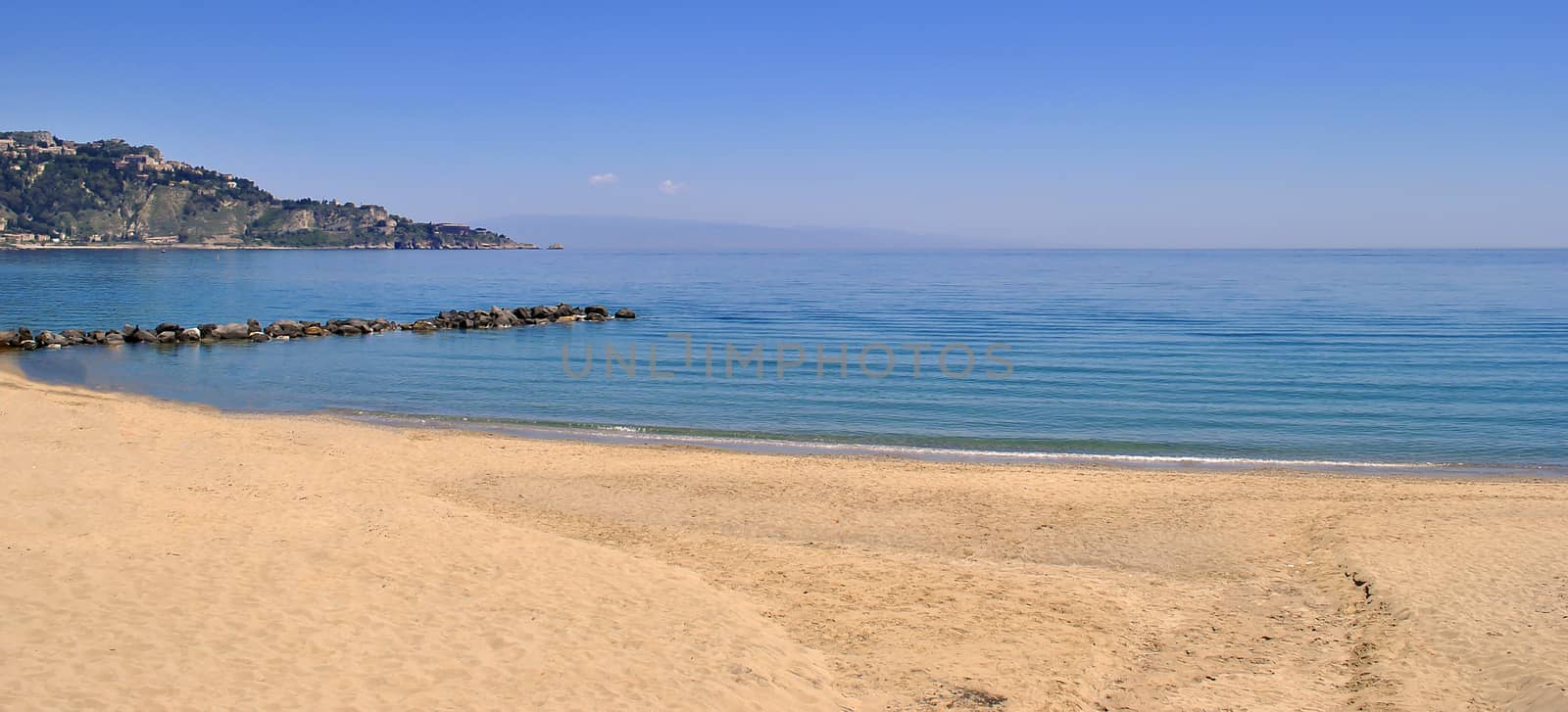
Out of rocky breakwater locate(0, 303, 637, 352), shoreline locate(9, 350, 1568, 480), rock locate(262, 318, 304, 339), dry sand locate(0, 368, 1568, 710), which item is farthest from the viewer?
rock locate(262, 318, 304, 339)

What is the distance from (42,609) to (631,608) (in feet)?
15.8

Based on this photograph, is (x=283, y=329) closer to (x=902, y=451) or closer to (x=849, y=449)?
(x=849, y=449)

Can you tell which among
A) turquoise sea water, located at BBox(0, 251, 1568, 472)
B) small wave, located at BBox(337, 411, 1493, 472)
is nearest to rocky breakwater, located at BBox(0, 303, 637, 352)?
turquoise sea water, located at BBox(0, 251, 1568, 472)

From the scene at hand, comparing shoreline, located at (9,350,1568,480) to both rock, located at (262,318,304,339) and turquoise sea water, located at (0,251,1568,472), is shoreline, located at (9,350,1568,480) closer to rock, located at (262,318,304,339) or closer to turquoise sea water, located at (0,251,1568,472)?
turquoise sea water, located at (0,251,1568,472)

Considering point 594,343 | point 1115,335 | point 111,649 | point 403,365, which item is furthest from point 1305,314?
point 111,649

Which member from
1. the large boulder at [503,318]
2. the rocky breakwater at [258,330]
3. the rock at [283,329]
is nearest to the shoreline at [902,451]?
the rocky breakwater at [258,330]

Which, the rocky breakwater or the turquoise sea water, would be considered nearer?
the turquoise sea water

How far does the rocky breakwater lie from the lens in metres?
36.6

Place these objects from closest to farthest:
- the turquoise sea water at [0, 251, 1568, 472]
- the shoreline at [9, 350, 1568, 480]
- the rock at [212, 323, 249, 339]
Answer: the shoreline at [9, 350, 1568, 480], the turquoise sea water at [0, 251, 1568, 472], the rock at [212, 323, 249, 339]

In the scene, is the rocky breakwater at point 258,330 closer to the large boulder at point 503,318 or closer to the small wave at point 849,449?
the large boulder at point 503,318

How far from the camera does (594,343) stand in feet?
132

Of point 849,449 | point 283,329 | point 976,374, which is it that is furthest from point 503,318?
point 849,449

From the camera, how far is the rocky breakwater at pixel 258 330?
120 ft

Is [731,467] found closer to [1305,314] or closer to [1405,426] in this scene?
[1405,426]
